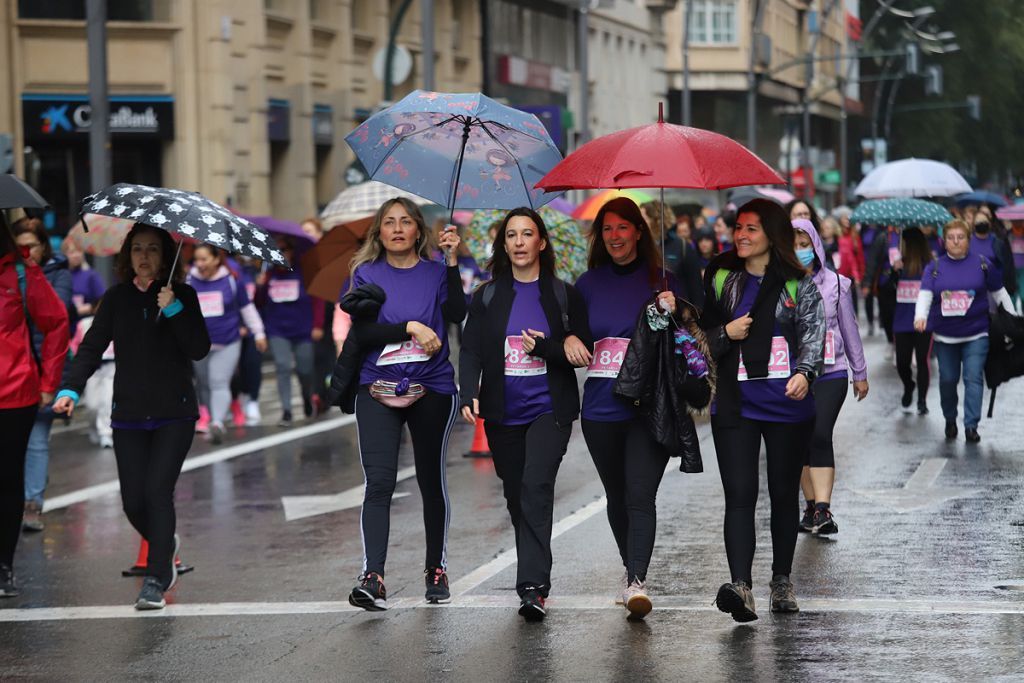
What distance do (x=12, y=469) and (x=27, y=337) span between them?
2.05 ft

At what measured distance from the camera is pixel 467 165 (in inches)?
390

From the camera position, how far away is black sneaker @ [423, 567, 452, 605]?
9117mm

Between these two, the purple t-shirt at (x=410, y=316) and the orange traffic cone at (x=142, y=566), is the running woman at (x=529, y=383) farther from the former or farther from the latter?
the orange traffic cone at (x=142, y=566)

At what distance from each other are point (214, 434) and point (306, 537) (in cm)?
575

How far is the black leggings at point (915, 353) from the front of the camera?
1781 cm

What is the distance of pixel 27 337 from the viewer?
9.73 metres

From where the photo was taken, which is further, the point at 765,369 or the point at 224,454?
the point at 224,454

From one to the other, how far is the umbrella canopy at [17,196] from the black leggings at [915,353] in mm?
9918

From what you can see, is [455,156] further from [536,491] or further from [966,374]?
[966,374]

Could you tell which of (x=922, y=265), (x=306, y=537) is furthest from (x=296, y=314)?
(x=306, y=537)

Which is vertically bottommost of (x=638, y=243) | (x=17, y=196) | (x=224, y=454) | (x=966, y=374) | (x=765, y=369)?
(x=224, y=454)

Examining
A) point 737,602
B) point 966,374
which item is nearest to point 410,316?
point 737,602

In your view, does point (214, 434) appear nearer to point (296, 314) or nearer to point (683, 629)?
point (296, 314)

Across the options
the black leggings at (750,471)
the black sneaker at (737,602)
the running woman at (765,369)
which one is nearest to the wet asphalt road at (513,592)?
the black sneaker at (737,602)
